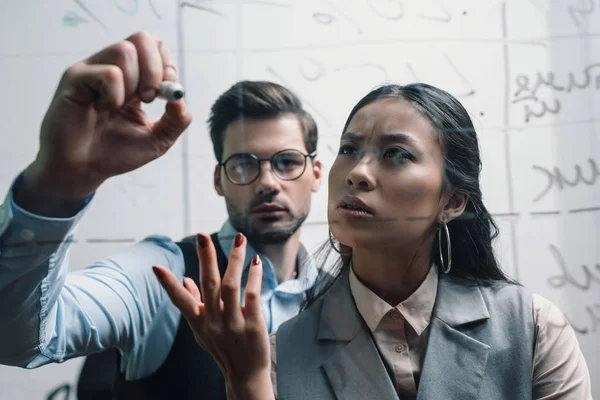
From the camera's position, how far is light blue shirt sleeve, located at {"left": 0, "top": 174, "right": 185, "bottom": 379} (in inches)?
19.0

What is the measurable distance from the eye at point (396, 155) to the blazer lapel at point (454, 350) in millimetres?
131

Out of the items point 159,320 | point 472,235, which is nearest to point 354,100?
point 472,235

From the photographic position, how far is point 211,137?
60 centimetres

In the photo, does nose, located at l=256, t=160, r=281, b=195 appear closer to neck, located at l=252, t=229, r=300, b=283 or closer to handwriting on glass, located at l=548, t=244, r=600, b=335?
neck, located at l=252, t=229, r=300, b=283

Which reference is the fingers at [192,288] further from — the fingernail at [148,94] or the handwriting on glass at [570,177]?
the handwriting on glass at [570,177]

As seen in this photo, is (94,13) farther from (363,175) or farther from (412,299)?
(412,299)

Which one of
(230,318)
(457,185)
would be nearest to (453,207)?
(457,185)

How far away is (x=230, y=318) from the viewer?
49 cm

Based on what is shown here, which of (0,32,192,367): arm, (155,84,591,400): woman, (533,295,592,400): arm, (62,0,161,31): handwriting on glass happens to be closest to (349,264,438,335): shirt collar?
(155,84,591,400): woman

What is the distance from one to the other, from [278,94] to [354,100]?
76 mm

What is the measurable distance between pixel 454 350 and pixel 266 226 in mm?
208

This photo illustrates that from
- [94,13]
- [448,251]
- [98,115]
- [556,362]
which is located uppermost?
[94,13]

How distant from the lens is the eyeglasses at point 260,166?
22.5 inches

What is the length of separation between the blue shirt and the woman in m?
0.05
